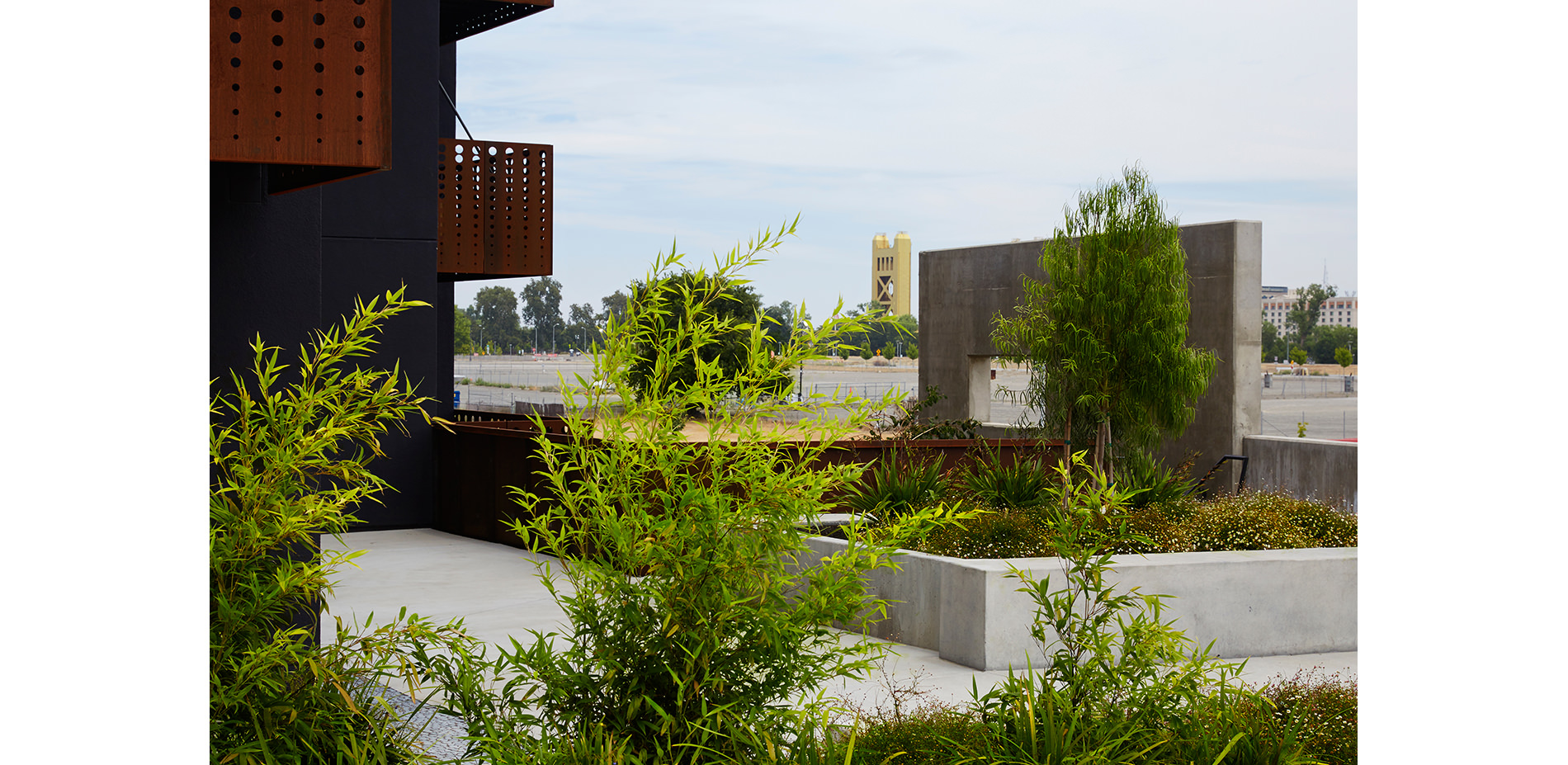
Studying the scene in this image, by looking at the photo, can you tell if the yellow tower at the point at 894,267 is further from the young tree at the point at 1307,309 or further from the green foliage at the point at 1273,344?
the young tree at the point at 1307,309

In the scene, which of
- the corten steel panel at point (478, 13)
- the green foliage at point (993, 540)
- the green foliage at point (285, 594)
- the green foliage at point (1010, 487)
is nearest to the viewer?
the green foliage at point (285, 594)

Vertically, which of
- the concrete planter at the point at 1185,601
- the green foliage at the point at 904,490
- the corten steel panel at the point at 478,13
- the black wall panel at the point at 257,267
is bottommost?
the concrete planter at the point at 1185,601

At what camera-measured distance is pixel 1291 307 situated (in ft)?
340

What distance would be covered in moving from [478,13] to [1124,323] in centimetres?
926

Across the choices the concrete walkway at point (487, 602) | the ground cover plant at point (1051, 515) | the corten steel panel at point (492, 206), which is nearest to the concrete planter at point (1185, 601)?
the concrete walkway at point (487, 602)

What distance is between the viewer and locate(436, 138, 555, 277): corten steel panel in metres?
14.9

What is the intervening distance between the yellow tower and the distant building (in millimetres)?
35237

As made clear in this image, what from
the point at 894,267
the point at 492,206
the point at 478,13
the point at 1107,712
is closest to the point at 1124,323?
the point at 492,206

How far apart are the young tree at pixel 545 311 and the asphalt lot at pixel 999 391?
7.28ft

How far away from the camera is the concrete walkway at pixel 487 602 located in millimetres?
6816

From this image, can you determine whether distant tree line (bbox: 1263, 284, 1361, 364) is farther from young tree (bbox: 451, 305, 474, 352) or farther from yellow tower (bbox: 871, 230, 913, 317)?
young tree (bbox: 451, 305, 474, 352)
